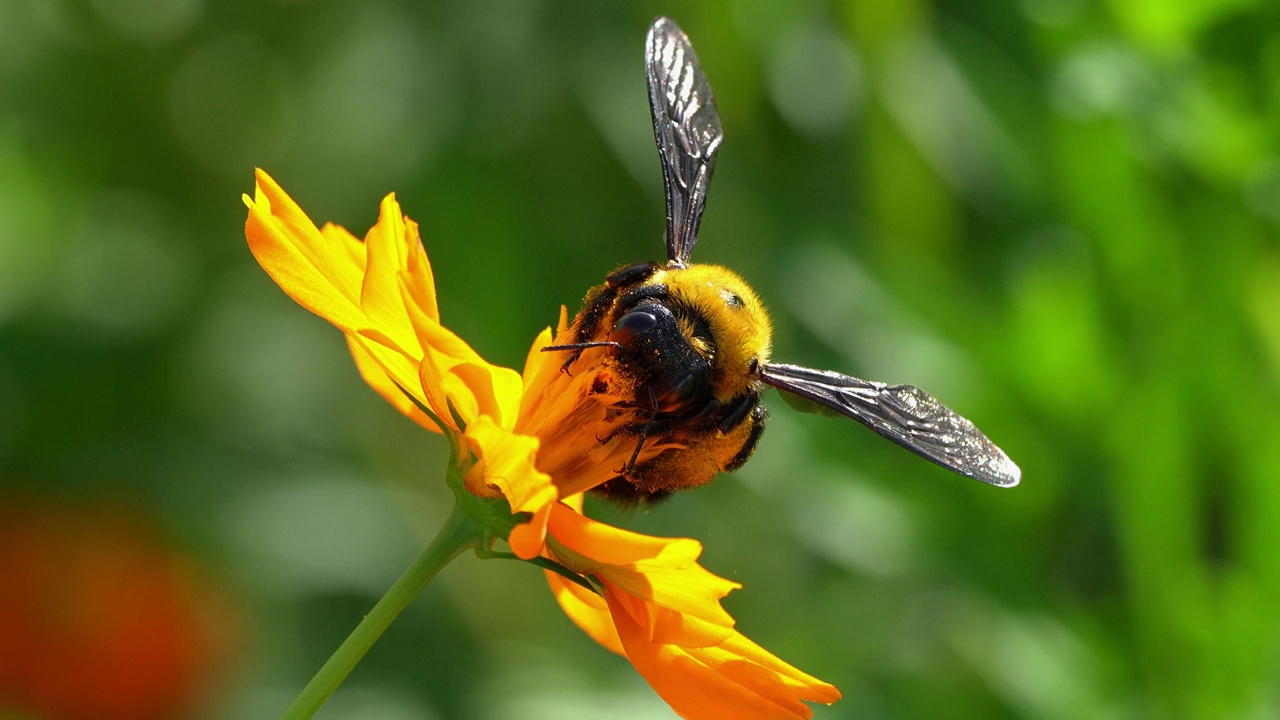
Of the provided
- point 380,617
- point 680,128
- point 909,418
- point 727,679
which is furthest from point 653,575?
point 680,128

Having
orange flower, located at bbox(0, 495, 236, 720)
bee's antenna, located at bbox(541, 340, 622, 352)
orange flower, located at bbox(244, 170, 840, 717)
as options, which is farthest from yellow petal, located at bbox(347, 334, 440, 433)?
orange flower, located at bbox(0, 495, 236, 720)

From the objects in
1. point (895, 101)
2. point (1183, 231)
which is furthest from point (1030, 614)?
point (895, 101)

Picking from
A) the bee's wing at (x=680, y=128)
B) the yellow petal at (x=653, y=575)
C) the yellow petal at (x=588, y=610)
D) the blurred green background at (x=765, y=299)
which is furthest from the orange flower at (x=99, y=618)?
the yellow petal at (x=653, y=575)

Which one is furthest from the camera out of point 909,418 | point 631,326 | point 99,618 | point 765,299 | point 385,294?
point 99,618

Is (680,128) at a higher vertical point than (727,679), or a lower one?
higher

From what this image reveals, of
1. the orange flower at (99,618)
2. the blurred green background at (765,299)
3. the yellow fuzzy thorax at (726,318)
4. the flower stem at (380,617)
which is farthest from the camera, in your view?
the orange flower at (99,618)

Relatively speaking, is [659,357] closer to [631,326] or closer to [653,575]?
[631,326]

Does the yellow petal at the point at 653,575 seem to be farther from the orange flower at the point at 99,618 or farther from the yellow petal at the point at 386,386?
the orange flower at the point at 99,618
